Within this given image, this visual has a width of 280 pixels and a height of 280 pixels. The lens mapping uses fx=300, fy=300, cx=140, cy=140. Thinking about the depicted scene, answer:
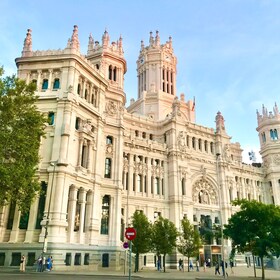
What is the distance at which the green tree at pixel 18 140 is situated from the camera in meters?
27.7

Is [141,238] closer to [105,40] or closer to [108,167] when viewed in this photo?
[108,167]

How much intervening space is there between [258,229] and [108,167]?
2334 centimetres

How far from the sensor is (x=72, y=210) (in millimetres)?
37156

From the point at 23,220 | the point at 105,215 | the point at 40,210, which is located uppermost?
the point at 105,215

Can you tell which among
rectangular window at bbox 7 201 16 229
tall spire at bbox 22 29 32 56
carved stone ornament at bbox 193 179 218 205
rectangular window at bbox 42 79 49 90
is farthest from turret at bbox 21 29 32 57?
carved stone ornament at bbox 193 179 218 205

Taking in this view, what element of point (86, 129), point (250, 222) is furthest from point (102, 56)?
point (250, 222)

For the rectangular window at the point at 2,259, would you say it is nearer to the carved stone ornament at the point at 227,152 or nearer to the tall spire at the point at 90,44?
the tall spire at the point at 90,44

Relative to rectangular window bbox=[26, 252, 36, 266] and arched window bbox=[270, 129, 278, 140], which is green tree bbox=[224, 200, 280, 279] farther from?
arched window bbox=[270, 129, 278, 140]

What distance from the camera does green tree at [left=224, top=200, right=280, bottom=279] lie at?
29516 millimetres

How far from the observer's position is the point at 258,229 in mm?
30391

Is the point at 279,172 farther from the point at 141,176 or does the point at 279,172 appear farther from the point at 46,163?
the point at 46,163

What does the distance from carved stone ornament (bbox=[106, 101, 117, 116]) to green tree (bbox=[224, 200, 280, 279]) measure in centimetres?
2531

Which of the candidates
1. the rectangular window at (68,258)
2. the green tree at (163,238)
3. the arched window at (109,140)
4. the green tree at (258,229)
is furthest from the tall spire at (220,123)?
the rectangular window at (68,258)

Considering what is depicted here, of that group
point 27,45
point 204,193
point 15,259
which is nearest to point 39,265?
point 15,259
